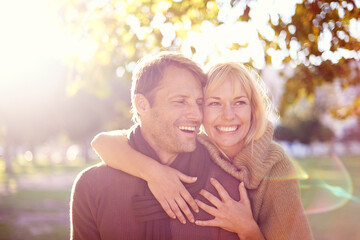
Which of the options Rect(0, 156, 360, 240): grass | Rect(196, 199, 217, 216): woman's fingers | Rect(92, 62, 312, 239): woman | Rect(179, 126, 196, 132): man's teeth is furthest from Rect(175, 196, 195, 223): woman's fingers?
Rect(0, 156, 360, 240): grass

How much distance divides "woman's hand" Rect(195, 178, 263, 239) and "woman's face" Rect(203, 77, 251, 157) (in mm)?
568

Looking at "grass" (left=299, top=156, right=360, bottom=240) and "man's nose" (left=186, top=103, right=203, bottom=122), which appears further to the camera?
"grass" (left=299, top=156, right=360, bottom=240)

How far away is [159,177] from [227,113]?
83 cm

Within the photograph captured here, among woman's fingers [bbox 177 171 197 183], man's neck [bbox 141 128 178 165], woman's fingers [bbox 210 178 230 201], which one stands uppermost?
man's neck [bbox 141 128 178 165]

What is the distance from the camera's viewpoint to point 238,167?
144 inches

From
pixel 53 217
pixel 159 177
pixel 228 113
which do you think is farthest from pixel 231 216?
pixel 53 217

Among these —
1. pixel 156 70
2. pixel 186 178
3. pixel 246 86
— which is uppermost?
pixel 156 70

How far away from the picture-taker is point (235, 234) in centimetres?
346

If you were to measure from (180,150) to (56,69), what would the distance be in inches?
1059

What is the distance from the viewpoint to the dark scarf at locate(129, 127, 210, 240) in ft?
11.0

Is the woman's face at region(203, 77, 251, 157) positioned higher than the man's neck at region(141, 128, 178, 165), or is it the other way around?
the woman's face at region(203, 77, 251, 157)

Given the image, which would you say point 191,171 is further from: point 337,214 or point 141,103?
point 337,214

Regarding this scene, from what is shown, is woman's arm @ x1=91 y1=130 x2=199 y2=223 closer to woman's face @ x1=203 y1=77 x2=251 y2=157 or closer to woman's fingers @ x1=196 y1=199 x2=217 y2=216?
woman's fingers @ x1=196 y1=199 x2=217 y2=216

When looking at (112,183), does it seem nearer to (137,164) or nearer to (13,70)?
(137,164)
